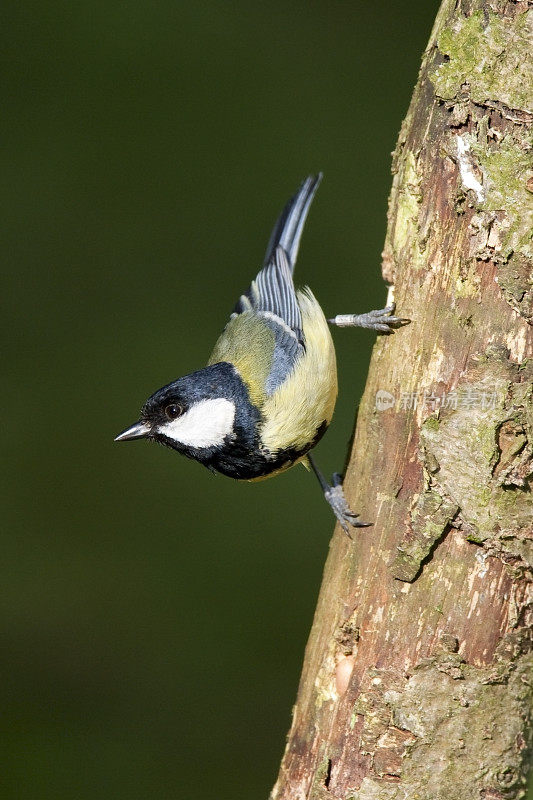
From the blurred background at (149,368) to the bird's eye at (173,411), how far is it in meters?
0.97

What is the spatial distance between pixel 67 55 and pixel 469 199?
6.23 ft

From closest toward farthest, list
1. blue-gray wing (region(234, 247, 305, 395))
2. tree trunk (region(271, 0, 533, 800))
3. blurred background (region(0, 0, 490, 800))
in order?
tree trunk (region(271, 0, 533, 800)), blue-gray wing (region(234, 247, 305, 395)), blurred background (region(0, 0, 490, 800))

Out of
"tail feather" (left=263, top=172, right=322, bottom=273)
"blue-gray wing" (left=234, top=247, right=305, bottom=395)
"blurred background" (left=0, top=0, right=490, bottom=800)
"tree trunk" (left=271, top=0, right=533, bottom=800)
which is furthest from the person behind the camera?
"blurred background" (left=0, top=0, right=490, bottom=800)

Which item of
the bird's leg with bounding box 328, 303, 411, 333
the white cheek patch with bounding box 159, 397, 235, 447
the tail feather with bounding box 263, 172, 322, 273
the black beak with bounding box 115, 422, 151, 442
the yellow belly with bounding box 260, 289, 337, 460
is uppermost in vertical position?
the tail feather with bounding box 263, 172, 322, 273

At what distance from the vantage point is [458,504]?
1.31 m

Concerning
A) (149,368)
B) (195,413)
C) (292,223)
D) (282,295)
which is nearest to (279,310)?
(282,295)

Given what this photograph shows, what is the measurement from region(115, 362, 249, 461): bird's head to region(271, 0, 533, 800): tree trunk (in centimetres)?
52

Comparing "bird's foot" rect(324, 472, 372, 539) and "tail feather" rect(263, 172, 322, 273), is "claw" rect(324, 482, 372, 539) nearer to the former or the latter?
"bird's foot" rect(324, 472, 372, 539)

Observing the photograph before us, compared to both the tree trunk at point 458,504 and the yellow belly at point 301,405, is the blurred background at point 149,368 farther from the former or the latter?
the tree trunk at point 458,504

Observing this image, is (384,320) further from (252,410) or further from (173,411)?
(173,411)

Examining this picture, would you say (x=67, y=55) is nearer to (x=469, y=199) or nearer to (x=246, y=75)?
(x=246, y=75)

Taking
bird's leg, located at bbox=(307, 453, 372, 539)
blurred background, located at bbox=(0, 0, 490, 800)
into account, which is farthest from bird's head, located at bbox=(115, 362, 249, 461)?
blurred background, located at bbox=(0, 0, 490, 800)

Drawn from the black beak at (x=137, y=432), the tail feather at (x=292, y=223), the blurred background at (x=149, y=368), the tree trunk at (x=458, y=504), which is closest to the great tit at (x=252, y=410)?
the black beak at (x=137, y=432)

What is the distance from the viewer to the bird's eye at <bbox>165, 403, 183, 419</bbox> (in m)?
1.79
